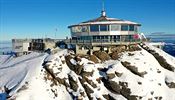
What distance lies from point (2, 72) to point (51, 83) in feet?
48.9

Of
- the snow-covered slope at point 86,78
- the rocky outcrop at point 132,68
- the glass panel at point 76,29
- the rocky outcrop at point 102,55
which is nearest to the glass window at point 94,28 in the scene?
the glass panel at point 76,29

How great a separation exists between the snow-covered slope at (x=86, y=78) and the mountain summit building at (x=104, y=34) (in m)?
6.85

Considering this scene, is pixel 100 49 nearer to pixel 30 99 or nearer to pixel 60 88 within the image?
pixel 60 88

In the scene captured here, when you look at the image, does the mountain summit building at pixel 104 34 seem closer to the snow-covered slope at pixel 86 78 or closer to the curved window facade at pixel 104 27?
the curved window facade at pixel 104 27

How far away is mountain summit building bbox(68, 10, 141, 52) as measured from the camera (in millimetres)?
85312

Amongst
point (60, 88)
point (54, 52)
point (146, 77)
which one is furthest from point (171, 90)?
point (54, 52)

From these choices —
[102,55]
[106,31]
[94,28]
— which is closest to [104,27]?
[106,31]

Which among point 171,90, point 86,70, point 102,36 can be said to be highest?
point 102,36

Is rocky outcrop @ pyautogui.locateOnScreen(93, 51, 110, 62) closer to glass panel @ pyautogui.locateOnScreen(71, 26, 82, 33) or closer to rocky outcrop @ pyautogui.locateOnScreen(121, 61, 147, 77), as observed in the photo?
rocky outcrop @ pyautogui.locateOnScreen(121, 61, 147, 77)

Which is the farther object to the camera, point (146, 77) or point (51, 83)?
point (146, 77)

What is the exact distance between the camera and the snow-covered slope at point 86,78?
218 ft

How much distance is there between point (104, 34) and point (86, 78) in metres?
20.9

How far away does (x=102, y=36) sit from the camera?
8856 centimetres

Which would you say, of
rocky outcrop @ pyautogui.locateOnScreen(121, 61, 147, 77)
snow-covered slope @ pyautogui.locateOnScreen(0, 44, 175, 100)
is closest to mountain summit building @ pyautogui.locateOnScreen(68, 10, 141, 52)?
snow-covered slope @ pyautogui.locateOnScreen(0, 44, 175, 100)
